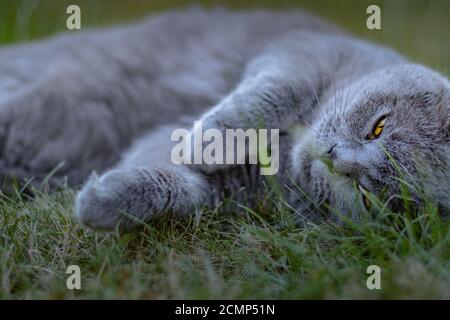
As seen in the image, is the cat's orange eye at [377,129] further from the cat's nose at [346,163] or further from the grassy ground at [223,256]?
the grassy ground at [223,256]

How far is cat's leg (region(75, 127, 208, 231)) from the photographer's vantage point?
4.47 ft

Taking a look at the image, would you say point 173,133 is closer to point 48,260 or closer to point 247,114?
point 247,114

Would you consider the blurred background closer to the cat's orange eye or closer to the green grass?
the cat's orange eye

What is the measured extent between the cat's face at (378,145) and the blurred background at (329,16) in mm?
1253

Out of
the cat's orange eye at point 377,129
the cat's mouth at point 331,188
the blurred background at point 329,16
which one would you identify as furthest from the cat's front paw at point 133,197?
the blurred background at point 329,16

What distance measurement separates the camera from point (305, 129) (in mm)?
1722

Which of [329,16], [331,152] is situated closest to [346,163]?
[331,152]

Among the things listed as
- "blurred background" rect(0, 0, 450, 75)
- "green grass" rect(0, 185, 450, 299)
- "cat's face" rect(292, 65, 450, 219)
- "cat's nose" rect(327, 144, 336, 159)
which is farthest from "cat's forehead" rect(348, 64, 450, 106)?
"blurred background" rect(0, 0, 450, 75)

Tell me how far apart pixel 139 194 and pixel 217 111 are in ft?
1.41

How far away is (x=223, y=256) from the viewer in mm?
1342

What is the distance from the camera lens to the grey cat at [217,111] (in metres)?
1.46

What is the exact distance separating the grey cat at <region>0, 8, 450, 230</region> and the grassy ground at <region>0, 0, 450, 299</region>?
0.27 ft

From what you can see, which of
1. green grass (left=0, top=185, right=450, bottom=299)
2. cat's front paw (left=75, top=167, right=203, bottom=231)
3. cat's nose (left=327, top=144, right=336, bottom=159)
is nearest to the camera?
green grass (left=0, top=185, right=450, bottom=299)
